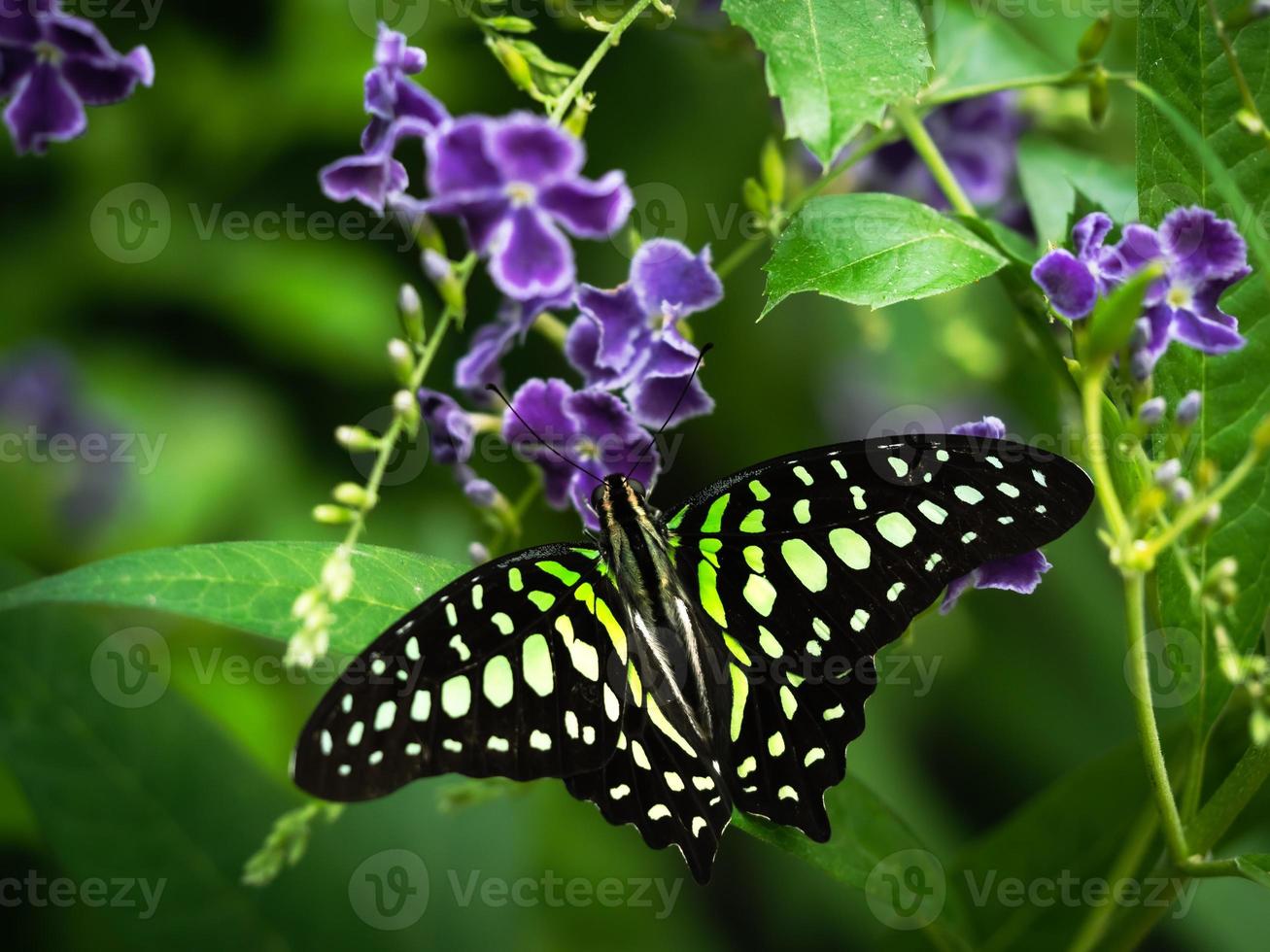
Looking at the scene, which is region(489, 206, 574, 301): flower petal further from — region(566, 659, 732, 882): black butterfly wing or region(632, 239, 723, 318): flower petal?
region(566, 659, 732, 882): black butterfly wing

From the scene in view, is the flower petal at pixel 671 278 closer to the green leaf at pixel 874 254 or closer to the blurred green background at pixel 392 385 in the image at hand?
the green leaf at pixel 874 254

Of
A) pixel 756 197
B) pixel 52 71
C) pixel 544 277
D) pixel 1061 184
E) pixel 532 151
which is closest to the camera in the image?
pixel 532 151

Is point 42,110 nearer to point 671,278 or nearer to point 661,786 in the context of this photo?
point 671,278

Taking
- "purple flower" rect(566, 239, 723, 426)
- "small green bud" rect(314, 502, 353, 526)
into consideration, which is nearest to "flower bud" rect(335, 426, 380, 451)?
"small green bud" rect(314, 502, 353, 526)

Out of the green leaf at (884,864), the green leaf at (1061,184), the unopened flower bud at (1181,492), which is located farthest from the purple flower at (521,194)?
the green leaf at (1061,184)

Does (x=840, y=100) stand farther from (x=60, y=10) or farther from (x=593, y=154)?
(x=593, y=154)

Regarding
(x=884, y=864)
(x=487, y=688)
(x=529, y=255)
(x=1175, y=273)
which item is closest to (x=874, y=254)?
(x=1175, y=273)
